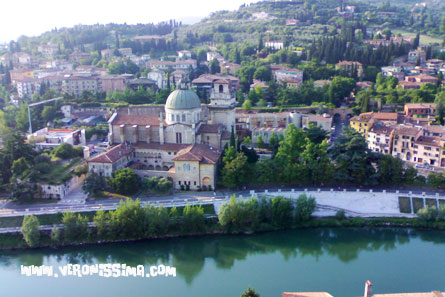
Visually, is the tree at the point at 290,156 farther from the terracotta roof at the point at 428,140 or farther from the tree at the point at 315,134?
the terracotta roof at the point at 428,140

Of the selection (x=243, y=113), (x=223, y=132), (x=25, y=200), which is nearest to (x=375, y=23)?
(x=243, y=113)

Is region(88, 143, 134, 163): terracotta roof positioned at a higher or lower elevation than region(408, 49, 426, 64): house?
lower

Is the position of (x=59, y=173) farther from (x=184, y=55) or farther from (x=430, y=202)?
(x=184, y=55)

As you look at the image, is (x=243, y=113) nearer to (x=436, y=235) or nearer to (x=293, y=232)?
(x=293, y=232)

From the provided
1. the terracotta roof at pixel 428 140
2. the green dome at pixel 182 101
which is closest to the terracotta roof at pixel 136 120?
the green dome at pixel 182 101

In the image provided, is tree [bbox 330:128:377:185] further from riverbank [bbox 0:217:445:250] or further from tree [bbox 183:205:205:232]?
tree [bbox 183:205:205:232]

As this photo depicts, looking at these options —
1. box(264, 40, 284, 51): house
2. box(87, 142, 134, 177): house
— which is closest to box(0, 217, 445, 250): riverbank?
box(87, 142, 134, 177): house

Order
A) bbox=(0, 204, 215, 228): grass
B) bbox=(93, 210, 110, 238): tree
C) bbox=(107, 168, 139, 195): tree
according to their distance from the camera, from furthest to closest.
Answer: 1. bbox=(107, 168, 139, 195): tree
2. bbox=(0, 204, 215, 228): grass
3. bbox=(93, 210, 110, 238): tree

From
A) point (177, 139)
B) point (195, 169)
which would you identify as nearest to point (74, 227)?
point (195, 169)
